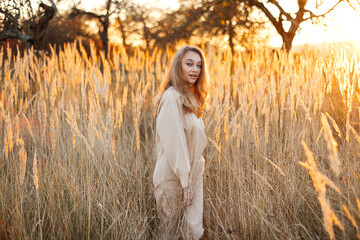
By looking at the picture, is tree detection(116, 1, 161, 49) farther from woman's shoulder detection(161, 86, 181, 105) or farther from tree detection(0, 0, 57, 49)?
woman's shoulder detection(161, 86, 181, 105)

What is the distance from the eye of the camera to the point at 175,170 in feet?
5.34

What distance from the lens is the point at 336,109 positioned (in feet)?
9.52

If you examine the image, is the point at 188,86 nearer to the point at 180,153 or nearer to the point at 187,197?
the point at 180,153

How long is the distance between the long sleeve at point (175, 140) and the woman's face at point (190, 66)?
283 millimetres

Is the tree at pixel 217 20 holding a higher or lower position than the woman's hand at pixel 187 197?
higher

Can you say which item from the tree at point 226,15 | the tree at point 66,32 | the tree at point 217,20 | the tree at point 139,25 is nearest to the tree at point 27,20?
the tree at point 217,20

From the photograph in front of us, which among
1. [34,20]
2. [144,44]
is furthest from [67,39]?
[34,20]

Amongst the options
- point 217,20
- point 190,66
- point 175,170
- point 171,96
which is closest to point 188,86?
point 190,66

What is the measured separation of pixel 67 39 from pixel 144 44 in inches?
209

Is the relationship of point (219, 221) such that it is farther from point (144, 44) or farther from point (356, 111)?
point (144, 44)

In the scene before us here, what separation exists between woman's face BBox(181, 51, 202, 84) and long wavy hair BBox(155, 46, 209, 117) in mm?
19

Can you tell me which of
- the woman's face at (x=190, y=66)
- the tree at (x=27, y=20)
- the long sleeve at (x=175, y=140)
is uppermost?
the tree at (x=27, y=20)

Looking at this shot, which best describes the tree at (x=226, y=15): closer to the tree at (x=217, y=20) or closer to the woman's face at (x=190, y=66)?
the tree at (x=217, y=20)

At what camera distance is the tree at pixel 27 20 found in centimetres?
433
